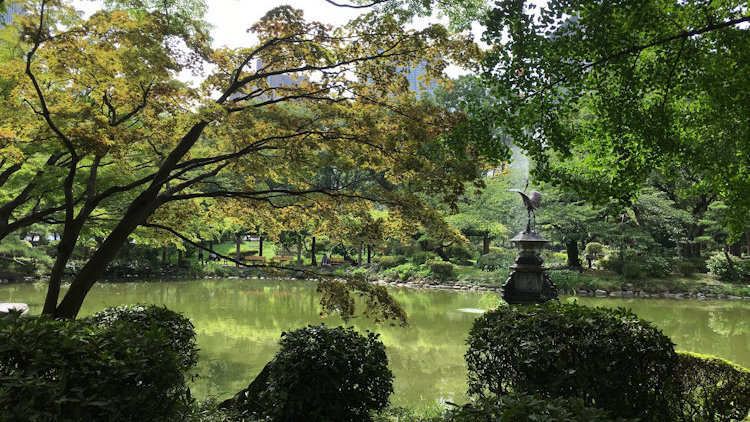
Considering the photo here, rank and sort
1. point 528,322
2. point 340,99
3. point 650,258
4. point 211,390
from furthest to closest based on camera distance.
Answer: point 650,258, point 211,390, point 340,99, point 528,322

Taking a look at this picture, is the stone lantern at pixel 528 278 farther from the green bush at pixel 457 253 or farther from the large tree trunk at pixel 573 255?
the green bush at pixel 457 253

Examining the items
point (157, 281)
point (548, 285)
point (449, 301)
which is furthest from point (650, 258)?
point (157, 281)

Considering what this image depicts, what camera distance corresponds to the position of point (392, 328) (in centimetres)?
998

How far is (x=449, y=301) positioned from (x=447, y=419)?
1299cm

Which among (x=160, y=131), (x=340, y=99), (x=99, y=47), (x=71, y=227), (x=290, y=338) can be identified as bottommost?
(x=290, y=338)

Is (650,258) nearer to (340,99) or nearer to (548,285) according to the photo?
(548,285)

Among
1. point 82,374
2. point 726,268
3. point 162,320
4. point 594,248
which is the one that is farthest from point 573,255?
point 82,374

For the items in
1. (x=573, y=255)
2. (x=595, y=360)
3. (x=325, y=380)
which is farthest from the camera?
(x=573, y=255)

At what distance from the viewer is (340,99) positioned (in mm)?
5215

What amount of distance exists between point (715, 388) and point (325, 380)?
133 inches

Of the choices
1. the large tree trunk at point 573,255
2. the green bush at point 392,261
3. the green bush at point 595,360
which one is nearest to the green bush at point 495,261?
the large tree trunk at point 573,255

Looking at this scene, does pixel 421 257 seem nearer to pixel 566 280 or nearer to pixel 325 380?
pixel 566 280

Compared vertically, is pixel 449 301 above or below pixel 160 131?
below

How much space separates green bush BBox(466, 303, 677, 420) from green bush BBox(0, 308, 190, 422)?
219 cm
